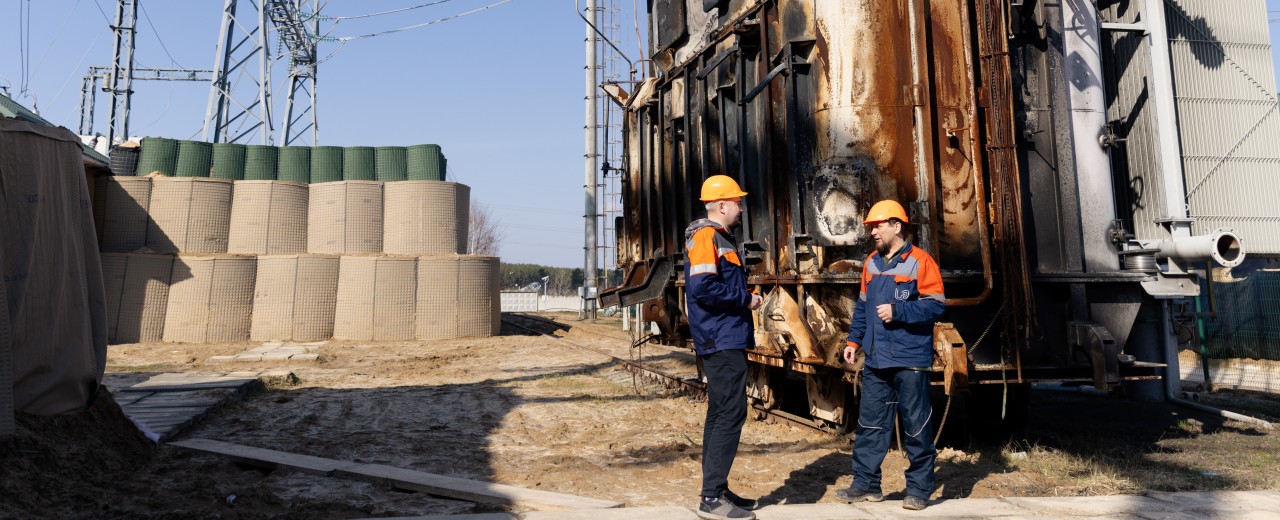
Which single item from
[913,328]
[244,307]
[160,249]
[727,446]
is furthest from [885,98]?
[160,249]

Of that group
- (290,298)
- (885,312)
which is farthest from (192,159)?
(885,312)

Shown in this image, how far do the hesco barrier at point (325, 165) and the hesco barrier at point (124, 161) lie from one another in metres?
3.81

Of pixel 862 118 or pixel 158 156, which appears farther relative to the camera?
pixel 158 156

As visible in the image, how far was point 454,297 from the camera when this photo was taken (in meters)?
17.3

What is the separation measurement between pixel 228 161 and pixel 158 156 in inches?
56.9

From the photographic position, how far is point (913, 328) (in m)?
4.36

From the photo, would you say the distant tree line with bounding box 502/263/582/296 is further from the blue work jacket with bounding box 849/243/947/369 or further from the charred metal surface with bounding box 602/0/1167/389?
the blue work jacket with bounding box 849/243/947/369

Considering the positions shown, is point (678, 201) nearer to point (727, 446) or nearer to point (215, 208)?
point (727, 446)

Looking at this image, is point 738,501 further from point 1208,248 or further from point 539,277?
point 539,277

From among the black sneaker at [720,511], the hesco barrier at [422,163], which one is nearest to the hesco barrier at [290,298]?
the hesco barrier at [422,163]

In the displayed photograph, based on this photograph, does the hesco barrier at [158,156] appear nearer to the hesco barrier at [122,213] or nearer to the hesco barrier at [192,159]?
the hesco barrier at [192,159]

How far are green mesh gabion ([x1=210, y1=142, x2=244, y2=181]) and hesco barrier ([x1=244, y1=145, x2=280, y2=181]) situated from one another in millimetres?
125

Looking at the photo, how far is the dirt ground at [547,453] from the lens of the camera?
443 cm

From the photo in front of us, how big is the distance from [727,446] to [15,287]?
4.20 m
